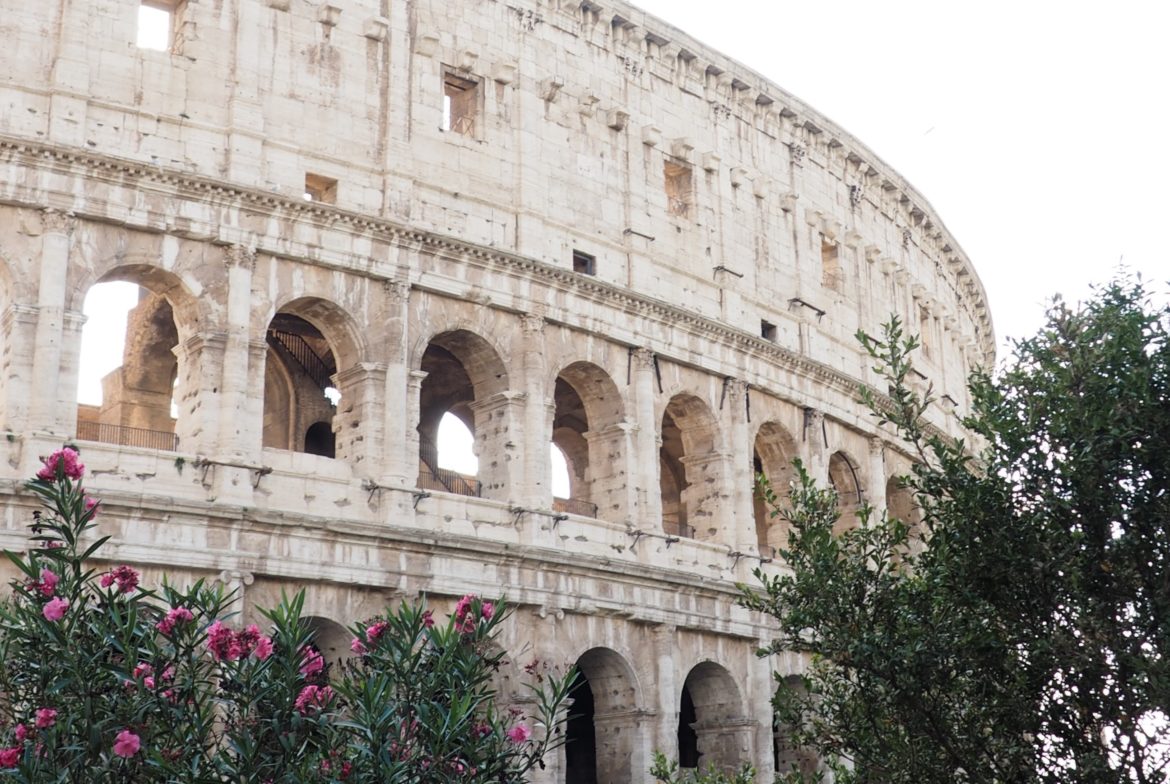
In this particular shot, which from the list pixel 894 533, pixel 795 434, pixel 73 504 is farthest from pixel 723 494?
pixel 73 504

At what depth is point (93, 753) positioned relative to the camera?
33.7 feet

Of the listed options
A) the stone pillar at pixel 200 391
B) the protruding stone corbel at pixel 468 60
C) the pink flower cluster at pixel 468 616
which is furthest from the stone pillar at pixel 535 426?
the pink flower cluster at pixel 468 616

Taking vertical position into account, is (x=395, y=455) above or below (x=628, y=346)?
below

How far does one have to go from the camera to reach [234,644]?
35.0ft

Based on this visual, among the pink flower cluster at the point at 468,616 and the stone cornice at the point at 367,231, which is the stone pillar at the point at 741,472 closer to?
the stone cornice at the point at 367,231

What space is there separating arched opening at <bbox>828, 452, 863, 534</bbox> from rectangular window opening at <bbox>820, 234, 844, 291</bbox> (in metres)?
3.58

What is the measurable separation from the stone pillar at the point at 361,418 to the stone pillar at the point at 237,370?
1472mm

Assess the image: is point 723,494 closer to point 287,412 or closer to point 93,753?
point 287,412

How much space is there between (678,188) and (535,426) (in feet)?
21.6

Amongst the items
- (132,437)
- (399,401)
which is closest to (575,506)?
(399,401)

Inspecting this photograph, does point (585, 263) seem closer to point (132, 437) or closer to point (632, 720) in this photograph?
point (632, 720)

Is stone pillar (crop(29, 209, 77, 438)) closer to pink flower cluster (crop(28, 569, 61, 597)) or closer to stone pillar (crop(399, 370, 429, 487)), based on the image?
stone pillar (crop(399, 370, 429, 487))

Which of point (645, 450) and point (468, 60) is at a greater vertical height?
point (468, 60)

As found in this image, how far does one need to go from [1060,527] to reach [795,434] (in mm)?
13996
